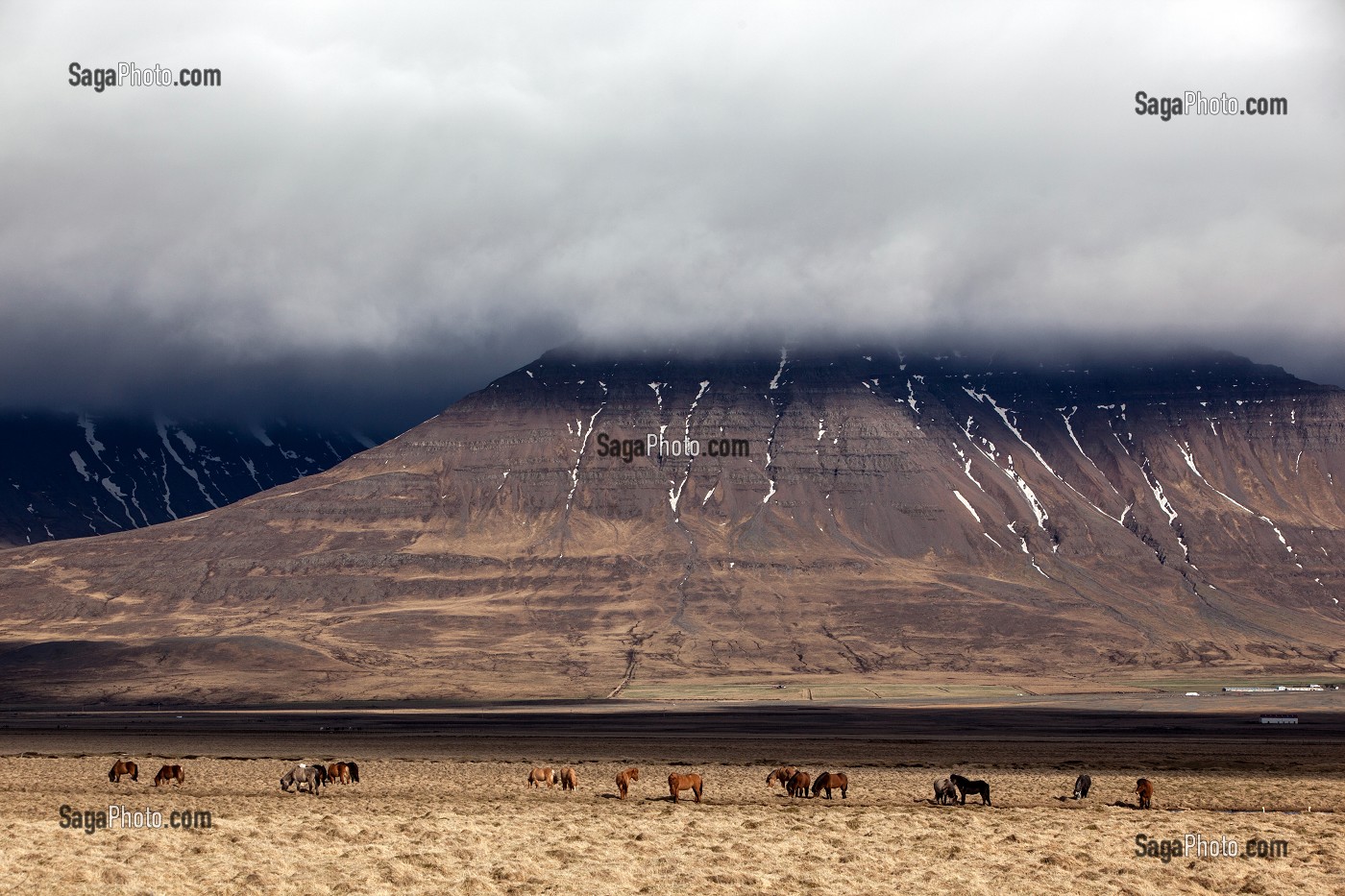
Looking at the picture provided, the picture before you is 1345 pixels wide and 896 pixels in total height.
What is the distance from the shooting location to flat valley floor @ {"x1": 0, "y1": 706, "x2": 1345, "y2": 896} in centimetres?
3183

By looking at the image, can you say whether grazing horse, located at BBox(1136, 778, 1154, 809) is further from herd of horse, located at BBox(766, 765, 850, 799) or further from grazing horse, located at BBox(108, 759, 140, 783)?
grazing horse, located at BBox(108, 759, 140, 783)

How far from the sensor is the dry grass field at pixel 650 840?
103ft

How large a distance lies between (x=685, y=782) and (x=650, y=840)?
12.8 metres

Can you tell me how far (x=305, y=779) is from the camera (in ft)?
174

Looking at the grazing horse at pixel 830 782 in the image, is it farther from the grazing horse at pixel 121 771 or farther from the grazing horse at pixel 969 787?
the grazing horse at pixel 121 771

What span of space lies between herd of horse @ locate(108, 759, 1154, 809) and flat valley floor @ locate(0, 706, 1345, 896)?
0.66m

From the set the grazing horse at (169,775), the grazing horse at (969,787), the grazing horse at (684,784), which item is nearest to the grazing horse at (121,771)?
the grazing horse at (169,775)

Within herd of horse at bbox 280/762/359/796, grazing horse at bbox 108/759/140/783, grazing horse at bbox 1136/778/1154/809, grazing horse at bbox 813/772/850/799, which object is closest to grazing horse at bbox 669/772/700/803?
grazing horse at bbox 813/772/850/799

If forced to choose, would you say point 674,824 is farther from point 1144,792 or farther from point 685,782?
point 1144,792

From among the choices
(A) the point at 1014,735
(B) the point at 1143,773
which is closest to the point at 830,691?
(A) the point at 1014,735

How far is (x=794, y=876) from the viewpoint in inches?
1291

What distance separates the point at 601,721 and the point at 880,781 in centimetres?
6560

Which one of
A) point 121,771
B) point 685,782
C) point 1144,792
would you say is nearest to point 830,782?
point 685,782

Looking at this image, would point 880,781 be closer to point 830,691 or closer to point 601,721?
point 601,721
